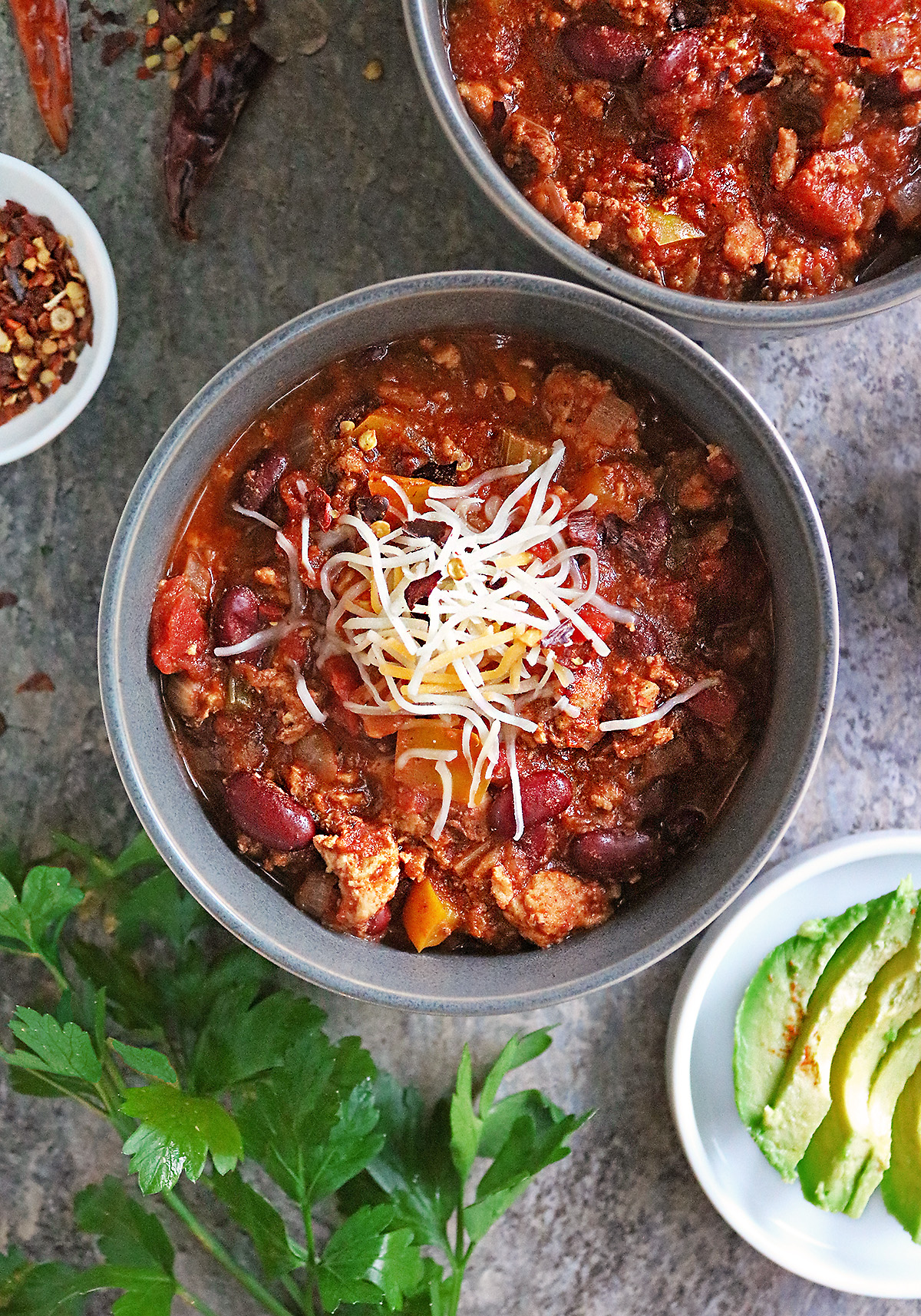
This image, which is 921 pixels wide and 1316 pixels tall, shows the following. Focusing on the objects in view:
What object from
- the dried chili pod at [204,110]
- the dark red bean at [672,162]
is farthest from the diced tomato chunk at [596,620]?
the dried chili pod at [204,110]

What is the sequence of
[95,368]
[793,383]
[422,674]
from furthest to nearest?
[793,383]
[95,368]
[422,674]

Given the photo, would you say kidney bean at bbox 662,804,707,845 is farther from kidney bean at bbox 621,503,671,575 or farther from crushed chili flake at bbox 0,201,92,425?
crushed chili flake at bbox 0,201,92,425

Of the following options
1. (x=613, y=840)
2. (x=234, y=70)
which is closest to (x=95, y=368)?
(x=234, y=70)

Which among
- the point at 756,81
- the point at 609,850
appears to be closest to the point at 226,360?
the point at 756,81

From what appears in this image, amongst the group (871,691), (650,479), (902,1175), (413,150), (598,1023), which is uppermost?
(413,150)

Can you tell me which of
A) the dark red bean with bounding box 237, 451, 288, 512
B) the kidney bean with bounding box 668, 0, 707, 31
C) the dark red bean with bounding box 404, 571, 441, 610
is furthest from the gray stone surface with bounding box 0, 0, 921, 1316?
the dark red bean with bounding box 404, 571, 441, 610

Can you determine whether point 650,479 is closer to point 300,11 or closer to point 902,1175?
point 300,11

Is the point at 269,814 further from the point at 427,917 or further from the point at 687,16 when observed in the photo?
the point at 687,16
